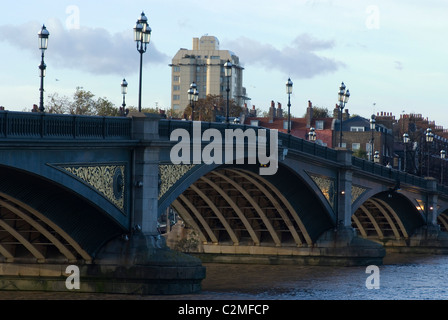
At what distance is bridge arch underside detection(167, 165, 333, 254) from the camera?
184 ft

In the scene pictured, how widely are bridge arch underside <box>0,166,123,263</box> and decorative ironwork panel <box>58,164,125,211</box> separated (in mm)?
654

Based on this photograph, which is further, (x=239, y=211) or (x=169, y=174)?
(x=239, y=211)

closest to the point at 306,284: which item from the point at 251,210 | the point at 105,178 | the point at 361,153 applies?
the point at 251,210

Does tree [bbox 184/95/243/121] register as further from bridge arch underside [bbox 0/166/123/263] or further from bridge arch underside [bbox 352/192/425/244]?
bridge arch underside [bbox 0/166/123/263]

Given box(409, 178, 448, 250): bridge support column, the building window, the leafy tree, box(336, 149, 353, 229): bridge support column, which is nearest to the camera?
box(336, 149, 353, 229): bridge support column

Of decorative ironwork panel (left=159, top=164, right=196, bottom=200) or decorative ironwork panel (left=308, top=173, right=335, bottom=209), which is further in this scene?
decorative ironwork panel (left=308, top=173, right=335, bottom=209)

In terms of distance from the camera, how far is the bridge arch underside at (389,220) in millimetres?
82812

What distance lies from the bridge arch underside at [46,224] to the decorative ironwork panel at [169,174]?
2.71 m

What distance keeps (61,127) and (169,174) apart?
7.93 metres

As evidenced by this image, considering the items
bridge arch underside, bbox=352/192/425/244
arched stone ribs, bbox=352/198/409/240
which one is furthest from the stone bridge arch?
arched stone ribs, bbox=352/198/409/240

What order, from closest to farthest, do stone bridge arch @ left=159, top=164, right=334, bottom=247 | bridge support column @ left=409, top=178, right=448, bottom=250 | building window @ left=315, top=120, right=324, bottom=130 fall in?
stone bridge arch @ left=159, top=164, right=334, bottom=247
bridge support column @ left=409, top=178, right=448, bottom=250
building window @ left=315, top=120, right=324, bottom=130

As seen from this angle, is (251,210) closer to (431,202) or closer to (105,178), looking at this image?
(105,178)

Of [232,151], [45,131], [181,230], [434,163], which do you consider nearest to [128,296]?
[45,131]

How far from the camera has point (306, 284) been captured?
5078cm
